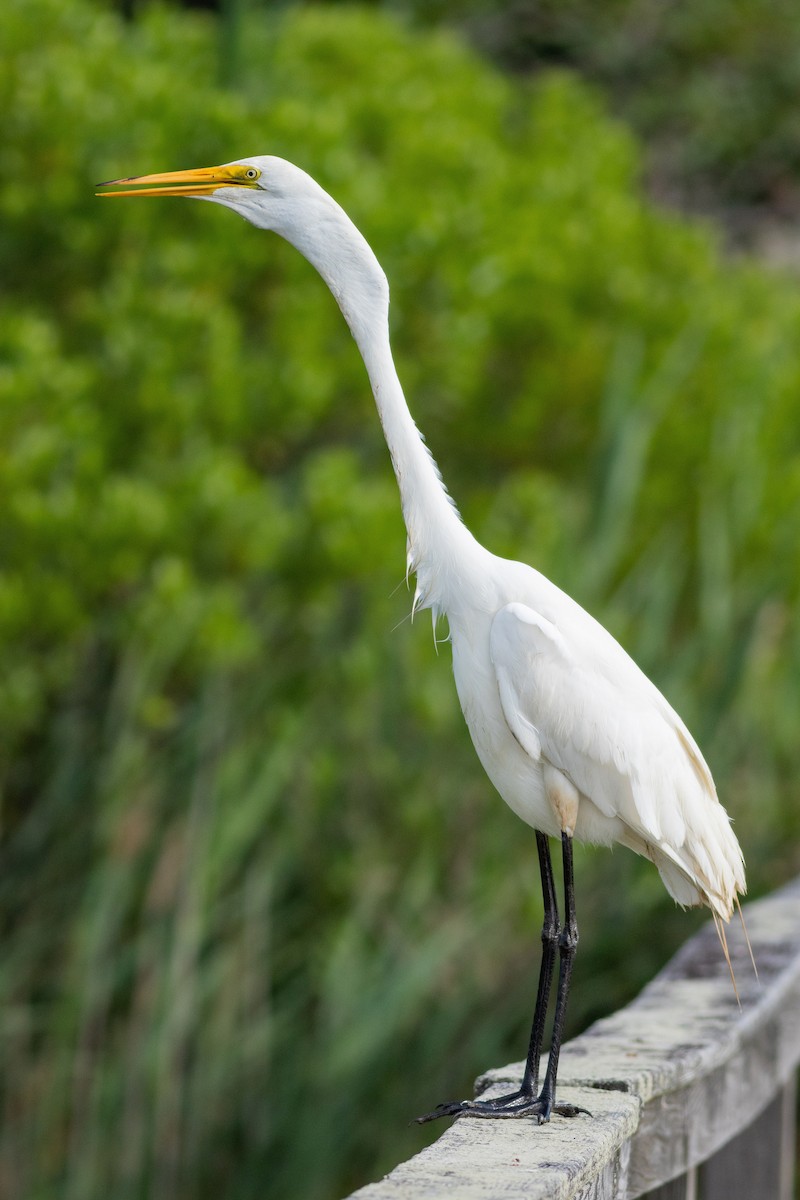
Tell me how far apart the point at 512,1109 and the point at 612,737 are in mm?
457

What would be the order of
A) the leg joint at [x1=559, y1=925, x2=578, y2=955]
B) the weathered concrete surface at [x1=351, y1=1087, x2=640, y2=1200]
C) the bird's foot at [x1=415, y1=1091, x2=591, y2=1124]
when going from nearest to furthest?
the weathered concrete surface at [x1=351, y1=1087, x2=640, y2=1200] → the bird's foot at [x1=415, y1=1091, x2=591, y2=1124] → the leg joint at [x1=559, y1=925, x2=578, y2=955]

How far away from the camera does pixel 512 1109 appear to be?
1.63 m

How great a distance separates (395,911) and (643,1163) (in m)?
2.42

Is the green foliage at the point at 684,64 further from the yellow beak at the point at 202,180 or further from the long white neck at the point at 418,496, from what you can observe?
the long white neck at the point at 418,496

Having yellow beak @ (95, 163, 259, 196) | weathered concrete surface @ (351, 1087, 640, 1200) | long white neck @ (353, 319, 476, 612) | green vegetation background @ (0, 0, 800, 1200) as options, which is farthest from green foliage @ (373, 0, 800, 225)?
weathered concrete surface @ (351, 1087, 640, 1200)

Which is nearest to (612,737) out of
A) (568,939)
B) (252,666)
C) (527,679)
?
(527,679)

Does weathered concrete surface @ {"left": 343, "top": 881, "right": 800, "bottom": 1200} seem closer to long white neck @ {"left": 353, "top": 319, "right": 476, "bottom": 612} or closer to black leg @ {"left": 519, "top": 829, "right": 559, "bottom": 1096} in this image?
black leg @ {"left": 519, "top": 829, "right": 559, "bottom": 1096}

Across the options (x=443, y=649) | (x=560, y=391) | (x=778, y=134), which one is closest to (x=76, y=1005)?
(x=443, y=649)

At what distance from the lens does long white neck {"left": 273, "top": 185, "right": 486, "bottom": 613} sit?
5.89 feet

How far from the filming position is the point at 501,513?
4762 mm

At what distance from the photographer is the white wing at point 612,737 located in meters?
1.81

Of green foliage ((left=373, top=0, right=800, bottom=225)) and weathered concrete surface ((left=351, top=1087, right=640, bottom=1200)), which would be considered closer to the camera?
weathered concrete surface ((left=351, top=1087, right=640, bottom=1200))

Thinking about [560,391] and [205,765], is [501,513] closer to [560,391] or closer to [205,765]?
[560,391]

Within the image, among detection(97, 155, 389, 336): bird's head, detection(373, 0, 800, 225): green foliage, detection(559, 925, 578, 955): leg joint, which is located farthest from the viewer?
detection(373, 0, 800, 225): green foliage
